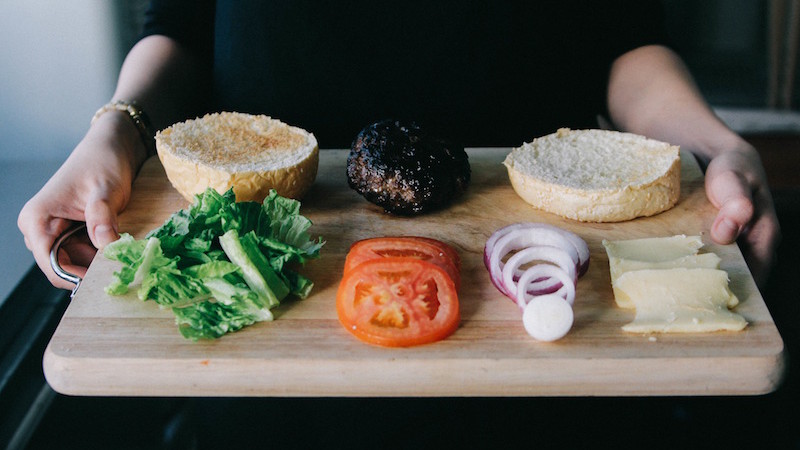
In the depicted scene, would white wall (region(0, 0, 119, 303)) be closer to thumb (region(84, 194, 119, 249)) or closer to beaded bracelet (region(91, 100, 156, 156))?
beaded bracelet (region(91, 100, 156, 156))

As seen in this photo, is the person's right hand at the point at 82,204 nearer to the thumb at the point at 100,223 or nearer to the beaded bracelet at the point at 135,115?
the thumb at the point at 100,223

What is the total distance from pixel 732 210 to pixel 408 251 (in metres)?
1.05

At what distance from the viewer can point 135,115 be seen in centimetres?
278

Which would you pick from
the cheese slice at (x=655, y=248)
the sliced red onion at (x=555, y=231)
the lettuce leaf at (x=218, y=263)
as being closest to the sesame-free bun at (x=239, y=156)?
the lettuce leaf at (x=218, y=263)

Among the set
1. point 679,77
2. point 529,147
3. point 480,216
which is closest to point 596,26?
point 679,77

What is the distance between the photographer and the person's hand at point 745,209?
7.36 feet

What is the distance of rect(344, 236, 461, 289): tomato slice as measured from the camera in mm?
2037

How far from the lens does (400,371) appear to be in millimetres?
1762

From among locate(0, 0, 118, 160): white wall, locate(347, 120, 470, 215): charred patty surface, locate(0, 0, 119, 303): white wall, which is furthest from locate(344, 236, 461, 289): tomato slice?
locate(0, 0, 118, 160): white wall

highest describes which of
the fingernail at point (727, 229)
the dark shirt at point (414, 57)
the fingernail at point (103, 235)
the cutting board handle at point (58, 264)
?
the dark shirt at point (414, 57)

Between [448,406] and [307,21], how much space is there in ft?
5.41

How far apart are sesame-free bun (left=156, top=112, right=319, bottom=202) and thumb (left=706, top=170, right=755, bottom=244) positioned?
137cm

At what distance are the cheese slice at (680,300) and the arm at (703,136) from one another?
370mm

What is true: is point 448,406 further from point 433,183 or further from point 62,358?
point 62,358
